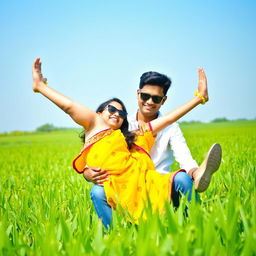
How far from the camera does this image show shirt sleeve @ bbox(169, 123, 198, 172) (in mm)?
2684

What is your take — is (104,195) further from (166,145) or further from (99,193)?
(166,145)

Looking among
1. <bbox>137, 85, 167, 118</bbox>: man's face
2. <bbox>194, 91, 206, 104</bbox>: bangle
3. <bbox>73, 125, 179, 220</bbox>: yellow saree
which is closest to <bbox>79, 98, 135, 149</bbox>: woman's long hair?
<bbox>73, 125, 179, 220</bbox>: yellow saree

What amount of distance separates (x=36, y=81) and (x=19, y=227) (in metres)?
1.06

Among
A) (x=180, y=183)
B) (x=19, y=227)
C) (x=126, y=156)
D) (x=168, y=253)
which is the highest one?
(x=126, y=156)

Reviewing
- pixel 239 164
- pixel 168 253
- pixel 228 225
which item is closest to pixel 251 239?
pixel 228 225

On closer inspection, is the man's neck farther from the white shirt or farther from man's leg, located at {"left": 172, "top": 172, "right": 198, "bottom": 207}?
man's leg, located at {"left": 172, "top": 172, "right": 198, "bottom": 207}

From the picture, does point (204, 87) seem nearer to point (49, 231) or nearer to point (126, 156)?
point (126, 156)

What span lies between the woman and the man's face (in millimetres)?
261

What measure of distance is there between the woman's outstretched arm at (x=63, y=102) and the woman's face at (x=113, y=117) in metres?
0.11

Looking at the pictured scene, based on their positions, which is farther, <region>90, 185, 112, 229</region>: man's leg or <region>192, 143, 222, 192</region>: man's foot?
<region>90, 185, 112, 229</region>: man's leg

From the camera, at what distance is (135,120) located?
10.0 ft

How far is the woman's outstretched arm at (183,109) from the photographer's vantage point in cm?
260

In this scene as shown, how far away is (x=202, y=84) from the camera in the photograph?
2705 mm

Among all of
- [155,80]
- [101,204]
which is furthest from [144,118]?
[101,204]
